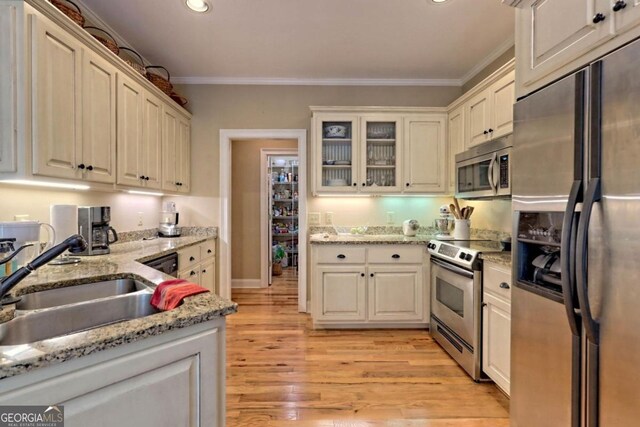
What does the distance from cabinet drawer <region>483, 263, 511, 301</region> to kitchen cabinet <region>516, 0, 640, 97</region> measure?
109cm

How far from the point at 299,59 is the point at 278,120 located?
757mm

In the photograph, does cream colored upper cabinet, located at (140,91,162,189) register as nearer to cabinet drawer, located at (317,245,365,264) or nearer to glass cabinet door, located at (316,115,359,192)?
glass cabinet door, located at (316,115,359,192)

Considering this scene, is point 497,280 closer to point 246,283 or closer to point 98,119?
point 98,119

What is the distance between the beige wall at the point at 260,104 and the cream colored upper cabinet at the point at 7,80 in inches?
85.3

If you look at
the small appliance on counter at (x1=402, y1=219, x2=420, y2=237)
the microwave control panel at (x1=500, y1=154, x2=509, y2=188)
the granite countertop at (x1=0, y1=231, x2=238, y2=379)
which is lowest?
the granite countertop at (x1=0, y1=231, x2=238, y2=379)

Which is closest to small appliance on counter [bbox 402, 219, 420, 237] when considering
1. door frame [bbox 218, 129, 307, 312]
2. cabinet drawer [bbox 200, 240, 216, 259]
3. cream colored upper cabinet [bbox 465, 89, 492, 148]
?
cream colored upper cabinet [bbox 465, 89, 492, 148]

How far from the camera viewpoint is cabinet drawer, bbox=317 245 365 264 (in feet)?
10.2

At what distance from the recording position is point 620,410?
3.39ft

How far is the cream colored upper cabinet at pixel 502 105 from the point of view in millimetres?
2300

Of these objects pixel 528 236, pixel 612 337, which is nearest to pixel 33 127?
pixel 528 236

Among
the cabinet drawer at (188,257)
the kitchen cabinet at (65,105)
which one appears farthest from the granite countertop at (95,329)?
the cabinet drawer at (188,257)

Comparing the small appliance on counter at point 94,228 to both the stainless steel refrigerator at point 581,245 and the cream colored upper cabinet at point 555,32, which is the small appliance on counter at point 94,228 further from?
the cream colored upper cabinet at point 555,32

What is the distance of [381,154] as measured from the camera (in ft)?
11.5

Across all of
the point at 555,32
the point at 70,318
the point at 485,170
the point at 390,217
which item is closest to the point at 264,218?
the point at 390,217
